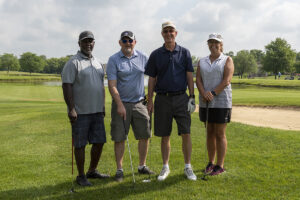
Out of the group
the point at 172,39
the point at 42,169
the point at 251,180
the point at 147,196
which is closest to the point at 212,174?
the point at 251,180

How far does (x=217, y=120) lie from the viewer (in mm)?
4629

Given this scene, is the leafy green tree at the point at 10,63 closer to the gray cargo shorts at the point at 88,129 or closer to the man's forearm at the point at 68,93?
the gray cargo shorts at the point at 88,129

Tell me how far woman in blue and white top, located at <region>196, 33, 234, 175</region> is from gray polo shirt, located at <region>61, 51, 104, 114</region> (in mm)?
1757

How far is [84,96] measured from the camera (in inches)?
166

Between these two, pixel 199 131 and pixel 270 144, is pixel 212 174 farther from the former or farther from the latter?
pixel 199 131

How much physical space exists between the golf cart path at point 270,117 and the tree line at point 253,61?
61.6 m

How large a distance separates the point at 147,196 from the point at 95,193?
31.7 inches

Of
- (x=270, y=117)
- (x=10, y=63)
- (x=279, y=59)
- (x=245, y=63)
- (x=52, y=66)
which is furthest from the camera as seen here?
(x=52, y=66)

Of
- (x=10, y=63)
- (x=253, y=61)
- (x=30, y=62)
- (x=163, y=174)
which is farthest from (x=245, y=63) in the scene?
(x=10, y=63)

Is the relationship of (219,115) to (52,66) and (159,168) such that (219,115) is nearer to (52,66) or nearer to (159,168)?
(159,168)

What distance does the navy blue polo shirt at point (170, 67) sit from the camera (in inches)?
172

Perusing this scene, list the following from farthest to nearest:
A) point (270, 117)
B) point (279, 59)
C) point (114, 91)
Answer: point (279, 59) → point (270, 117) → point (114, 91)

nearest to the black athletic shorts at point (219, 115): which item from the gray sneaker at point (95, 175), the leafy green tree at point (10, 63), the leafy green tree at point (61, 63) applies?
the gray sneaker at point (95, 175)

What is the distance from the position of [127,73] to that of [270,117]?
1094 centimetres
